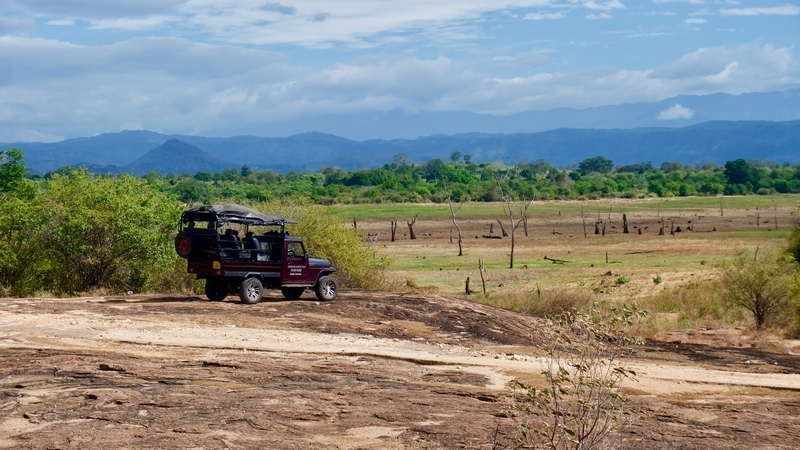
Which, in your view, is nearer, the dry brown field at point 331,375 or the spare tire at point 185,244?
the dry brown field at point 331,375

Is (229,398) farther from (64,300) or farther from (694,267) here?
(694,267)

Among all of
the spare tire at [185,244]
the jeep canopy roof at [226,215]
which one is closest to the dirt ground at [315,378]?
the spare tire at [185,244]

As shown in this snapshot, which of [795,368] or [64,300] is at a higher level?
[64,300]

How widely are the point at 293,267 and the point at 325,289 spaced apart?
3.89 ft

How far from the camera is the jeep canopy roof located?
74.7 feet

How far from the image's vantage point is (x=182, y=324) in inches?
A: 801

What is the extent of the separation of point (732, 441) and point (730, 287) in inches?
647

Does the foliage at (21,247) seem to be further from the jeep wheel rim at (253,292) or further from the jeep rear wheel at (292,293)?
the jeep rear wheel at (292,293)

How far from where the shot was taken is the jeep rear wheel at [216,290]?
23.8 m

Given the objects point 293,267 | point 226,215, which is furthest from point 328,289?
point 226,215

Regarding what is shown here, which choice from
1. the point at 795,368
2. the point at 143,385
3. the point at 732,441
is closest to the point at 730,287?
the point at 795,368

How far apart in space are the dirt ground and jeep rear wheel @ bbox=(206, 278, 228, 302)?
0.28 m

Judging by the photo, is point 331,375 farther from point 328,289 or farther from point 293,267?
point 328,289

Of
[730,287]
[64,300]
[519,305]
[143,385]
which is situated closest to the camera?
[143,385]
